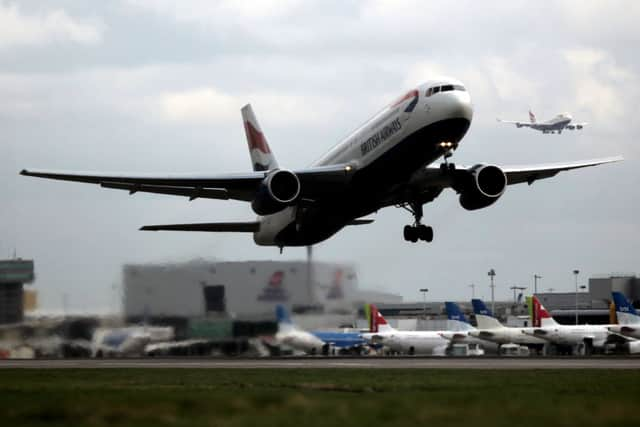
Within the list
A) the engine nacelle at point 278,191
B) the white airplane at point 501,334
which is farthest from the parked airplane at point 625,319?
the engine nacelle at point 278,191

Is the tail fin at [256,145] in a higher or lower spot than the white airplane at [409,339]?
higher

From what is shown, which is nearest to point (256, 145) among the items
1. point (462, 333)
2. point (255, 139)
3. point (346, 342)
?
point (255, 139)

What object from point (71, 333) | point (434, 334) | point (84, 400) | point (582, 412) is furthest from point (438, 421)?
point (434, 334)

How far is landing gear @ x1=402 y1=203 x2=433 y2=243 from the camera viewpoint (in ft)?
172

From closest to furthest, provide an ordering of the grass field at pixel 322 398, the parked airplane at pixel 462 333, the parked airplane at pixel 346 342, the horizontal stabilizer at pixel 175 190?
the grass field at pixel 322 398
the horizontal stabilizer at pixel 175 190
the parked airplane at pixel 346 342
the parked airplane at pixel 462 333

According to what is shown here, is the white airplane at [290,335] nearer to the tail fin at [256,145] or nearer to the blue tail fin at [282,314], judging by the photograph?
the blue tail fin at [282,314]

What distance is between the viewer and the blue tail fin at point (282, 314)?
55.0m

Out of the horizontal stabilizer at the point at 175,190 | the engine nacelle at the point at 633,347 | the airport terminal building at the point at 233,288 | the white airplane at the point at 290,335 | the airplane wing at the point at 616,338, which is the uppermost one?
the horizontal stabilizer at the point at 175,190

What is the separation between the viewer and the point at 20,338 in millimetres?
55375

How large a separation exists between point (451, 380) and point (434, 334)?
2198 inches

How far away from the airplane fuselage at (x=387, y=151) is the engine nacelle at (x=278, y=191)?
9.47ft

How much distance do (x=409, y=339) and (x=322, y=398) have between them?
63.7 meters

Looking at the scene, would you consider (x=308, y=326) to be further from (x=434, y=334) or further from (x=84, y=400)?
(x=434, y=334)

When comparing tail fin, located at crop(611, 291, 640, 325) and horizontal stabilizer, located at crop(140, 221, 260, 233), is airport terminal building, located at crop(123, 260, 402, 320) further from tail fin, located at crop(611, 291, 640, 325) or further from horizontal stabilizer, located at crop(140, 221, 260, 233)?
tail fin, located at crop(611, 291, 640, 325)
